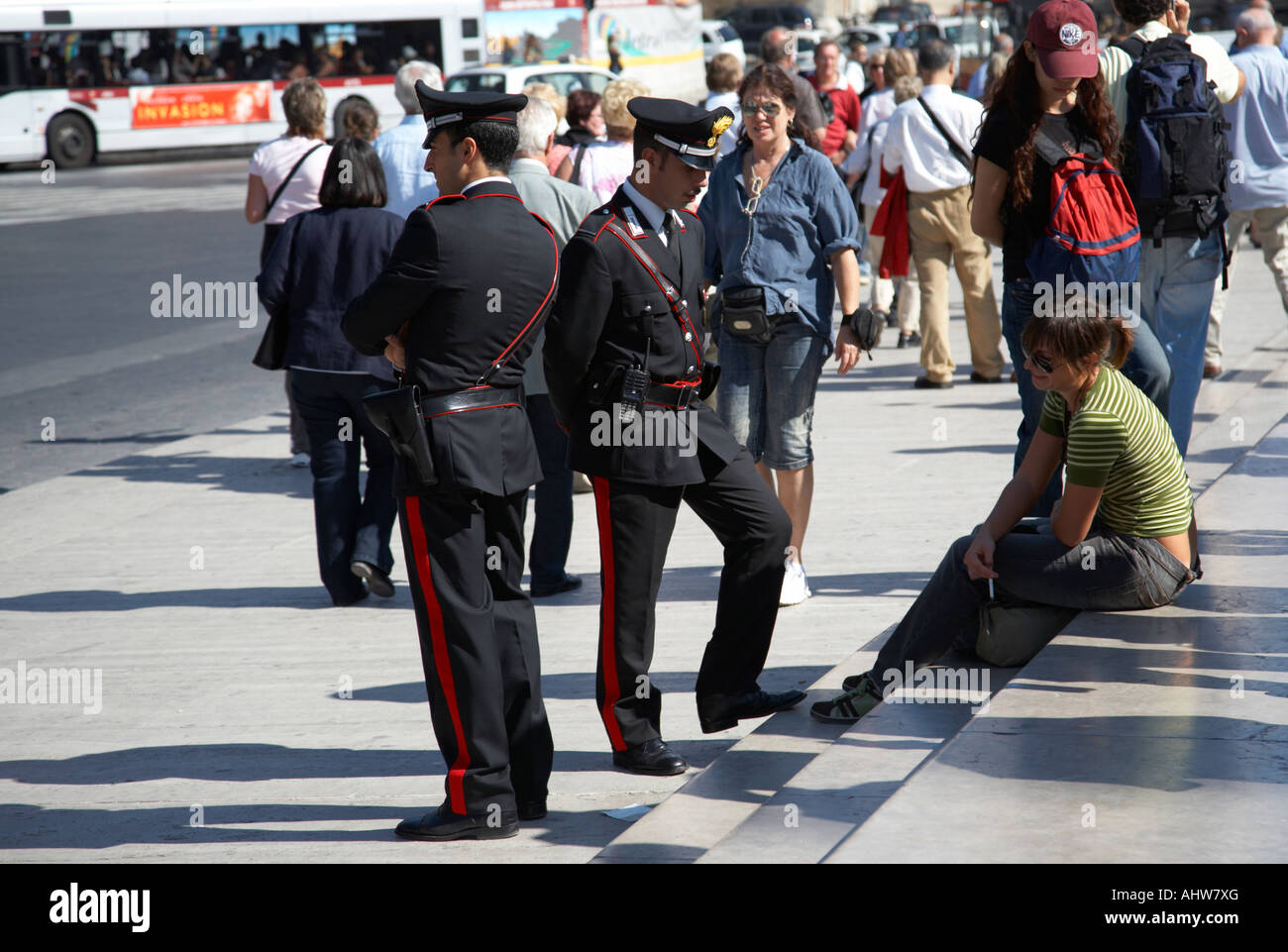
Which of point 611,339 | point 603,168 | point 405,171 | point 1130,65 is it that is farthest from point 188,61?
point 611,339

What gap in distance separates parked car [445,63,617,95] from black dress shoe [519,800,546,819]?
19.8 m

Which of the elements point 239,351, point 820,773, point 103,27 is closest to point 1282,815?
point 820,773

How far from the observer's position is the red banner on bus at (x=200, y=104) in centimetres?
2961

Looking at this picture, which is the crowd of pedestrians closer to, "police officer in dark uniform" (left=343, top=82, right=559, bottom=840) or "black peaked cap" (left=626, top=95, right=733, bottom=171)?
"black peaked cap" (left=626, top=95, right=733, bottom=171)

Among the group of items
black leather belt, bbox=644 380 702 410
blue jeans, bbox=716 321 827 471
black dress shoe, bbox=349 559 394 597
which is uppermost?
black leather belt, bbox=644 380 702 410

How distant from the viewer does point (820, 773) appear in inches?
168

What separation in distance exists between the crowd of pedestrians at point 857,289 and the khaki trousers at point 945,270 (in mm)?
2445

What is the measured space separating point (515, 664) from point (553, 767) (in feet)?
2.09

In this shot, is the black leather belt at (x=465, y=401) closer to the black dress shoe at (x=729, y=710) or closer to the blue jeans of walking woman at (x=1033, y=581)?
the black dress shoe at (x=729, y=710)

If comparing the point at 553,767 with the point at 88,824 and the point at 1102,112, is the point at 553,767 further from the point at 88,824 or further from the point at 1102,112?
the point at 1102,112

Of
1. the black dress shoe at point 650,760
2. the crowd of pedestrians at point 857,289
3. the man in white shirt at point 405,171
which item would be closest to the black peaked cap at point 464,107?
the crowd of pedestrians at point 857,289

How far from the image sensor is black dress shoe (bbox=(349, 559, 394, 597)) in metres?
6.66

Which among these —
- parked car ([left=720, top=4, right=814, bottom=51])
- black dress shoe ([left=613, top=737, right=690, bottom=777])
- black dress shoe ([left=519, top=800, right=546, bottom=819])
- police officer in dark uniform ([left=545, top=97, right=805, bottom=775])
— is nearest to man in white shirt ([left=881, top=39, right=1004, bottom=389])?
police officer in dark uniform ([left=545, top=97, right=805, bottom=775])

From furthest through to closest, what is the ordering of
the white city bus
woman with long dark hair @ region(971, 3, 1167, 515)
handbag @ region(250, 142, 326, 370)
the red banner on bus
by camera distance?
the red banner on bus, the white city bus, handbag @ region(250, 142, 326, 370), woman with long dark hair @ region(971, 3, 1167, 515)
